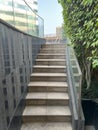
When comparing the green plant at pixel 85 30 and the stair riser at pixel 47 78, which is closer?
the green plant at pixel 85 30

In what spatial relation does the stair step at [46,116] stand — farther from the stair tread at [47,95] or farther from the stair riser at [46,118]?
the stair tread at [47,95]

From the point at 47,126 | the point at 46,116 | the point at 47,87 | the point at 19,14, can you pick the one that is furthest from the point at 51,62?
the point at 47,126

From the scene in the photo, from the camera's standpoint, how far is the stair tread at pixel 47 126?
3347mm

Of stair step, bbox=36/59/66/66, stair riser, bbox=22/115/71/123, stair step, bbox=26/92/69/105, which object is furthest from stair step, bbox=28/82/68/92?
stair step, bbox=36/59/66/66

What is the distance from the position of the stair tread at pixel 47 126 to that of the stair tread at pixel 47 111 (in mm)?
195

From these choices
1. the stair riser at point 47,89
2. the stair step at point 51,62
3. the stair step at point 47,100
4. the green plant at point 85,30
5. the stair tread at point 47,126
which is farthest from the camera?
the stair step at point 51,62

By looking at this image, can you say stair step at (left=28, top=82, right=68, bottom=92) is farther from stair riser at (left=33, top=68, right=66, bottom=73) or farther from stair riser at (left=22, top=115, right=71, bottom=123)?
stair riser at (left=22, top=115, right=71, bottom=123)

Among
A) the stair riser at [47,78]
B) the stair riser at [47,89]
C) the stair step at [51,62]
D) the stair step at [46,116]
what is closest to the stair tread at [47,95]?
the stair riser at [47,89]

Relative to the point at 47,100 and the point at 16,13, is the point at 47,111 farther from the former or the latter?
the point at 16,13

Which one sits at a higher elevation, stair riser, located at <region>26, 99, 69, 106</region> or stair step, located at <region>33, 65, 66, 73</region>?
stair step, located at <region>33, 65, 66, 73</region>

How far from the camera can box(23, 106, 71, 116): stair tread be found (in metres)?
3.63

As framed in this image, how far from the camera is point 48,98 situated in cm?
411

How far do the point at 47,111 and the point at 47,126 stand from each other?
16.1 inches

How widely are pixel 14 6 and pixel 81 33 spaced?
59.3 inches
